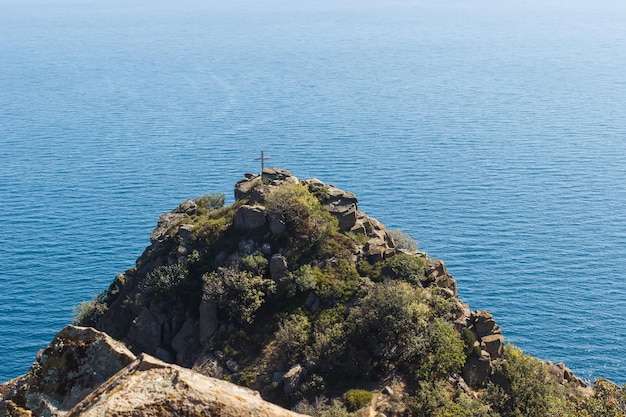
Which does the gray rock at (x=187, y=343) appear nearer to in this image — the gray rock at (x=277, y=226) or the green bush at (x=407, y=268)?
the gray rock at (x=277, y=226)

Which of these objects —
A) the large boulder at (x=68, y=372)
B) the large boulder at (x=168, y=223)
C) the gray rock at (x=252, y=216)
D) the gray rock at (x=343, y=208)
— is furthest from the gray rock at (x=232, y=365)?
the large boulder at (x=68, y=372)

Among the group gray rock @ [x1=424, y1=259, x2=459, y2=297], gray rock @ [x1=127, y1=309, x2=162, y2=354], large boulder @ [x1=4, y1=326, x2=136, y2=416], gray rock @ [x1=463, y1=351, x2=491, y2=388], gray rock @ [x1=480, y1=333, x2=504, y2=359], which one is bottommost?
gray rock @ [x1=127, y1=309, x2=162, y2=354]

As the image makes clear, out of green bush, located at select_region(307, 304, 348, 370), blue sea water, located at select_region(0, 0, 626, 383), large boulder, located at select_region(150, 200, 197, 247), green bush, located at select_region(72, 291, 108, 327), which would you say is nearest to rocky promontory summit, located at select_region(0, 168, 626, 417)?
green bush, located at select_region(307, 304, 348, 370)

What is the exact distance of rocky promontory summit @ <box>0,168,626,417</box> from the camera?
5238 cm

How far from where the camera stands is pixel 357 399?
166ft

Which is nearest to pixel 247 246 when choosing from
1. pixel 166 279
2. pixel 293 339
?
pixel 166 279

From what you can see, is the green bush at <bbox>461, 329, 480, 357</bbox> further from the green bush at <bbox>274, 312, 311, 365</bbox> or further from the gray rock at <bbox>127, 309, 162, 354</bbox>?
the gray rock at <bbox>127, 309, 162, 354</bbox>

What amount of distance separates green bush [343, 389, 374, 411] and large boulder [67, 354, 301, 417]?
34054 mm

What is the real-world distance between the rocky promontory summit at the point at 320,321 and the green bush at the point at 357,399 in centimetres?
10

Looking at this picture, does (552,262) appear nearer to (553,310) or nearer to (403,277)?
→ (553,310)

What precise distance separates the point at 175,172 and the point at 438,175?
6332 centimetres

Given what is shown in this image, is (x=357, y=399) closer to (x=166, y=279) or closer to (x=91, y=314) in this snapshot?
(x=166, y=279)

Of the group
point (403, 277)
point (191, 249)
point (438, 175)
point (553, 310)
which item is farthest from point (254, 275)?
point (438, 175)

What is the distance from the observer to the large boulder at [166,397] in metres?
16.1
